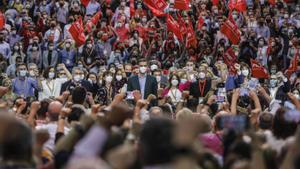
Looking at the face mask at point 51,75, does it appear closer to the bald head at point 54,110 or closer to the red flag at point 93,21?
the red flag at point 93,21

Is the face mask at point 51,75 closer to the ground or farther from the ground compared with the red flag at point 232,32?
closer to the ground

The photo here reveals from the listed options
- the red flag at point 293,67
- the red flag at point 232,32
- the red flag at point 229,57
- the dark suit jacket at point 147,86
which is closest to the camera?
the dark suit jacket at point 147,86

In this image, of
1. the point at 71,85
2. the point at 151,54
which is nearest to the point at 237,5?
the point at 151,54

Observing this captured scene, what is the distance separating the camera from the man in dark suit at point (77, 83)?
68.3 ft

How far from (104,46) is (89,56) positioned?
83cm

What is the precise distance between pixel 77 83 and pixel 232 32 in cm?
700

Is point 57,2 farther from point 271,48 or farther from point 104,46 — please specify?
point 271,48

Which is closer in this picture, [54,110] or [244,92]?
[54,110]

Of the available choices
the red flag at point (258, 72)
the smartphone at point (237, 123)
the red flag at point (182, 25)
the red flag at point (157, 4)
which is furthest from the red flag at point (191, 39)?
the smartphone at point (237, 123)

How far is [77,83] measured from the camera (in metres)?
21.2

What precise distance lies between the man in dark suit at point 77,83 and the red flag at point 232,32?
5152 millimetres

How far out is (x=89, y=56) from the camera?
1048 inches

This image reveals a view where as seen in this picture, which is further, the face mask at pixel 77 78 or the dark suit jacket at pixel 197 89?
the face mask at pixel 77 78

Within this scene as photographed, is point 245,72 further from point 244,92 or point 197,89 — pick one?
point 244,92
